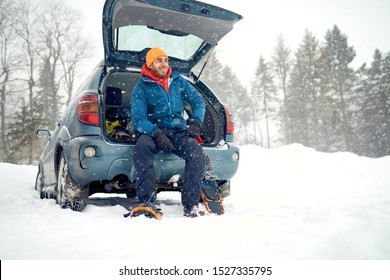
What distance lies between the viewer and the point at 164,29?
143 inches

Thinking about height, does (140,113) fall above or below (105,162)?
above

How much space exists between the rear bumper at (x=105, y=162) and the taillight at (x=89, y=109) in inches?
6.6

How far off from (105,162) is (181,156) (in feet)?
2.31

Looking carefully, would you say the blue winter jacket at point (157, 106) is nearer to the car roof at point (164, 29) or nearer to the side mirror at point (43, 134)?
the car roof at point (164, 29)

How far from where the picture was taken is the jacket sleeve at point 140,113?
293cm

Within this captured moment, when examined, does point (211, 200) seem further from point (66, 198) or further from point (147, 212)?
point (66, 198)

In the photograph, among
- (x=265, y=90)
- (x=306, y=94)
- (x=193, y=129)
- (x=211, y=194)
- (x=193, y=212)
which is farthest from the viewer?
(x=265, y=90)

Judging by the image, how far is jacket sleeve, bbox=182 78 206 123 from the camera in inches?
127

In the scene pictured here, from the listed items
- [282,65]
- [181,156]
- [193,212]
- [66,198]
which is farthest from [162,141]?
[282,65]

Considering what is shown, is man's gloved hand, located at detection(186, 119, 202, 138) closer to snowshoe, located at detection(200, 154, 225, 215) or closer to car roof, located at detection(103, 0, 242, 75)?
snowshoe, located at detection(200, 154, 225, 215)

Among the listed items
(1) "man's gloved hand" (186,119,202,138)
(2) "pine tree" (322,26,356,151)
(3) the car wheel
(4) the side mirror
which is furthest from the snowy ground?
(2) "pine tree" (322,26,356,151)

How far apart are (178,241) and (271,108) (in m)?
36.7

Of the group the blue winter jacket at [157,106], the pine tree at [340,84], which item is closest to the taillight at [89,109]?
the blue winter jacket at [157,106]

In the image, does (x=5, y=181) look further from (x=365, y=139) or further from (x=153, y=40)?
(x=365, y=139)
